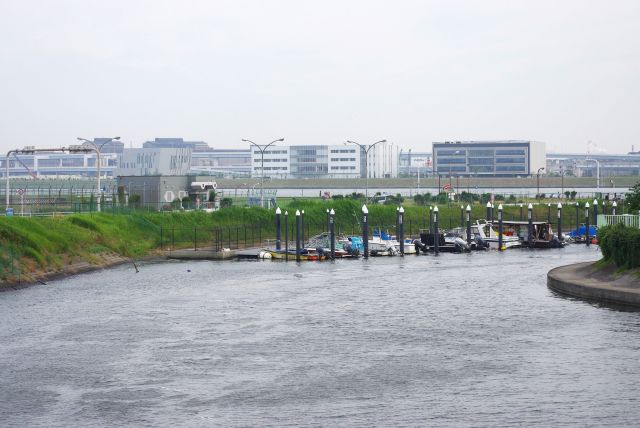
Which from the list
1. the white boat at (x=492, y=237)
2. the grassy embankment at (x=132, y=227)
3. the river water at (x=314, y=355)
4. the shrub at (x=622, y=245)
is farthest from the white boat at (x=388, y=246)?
the shrub at (x=622, y=245)

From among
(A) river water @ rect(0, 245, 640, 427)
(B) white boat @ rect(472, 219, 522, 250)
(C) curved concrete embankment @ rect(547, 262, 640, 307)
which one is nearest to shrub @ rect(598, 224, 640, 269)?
(C) curved concrete embankment @ rect(547, 262, 640, 307)

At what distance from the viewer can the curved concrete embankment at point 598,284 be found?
59.1m

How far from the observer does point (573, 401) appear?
3819 centimetres

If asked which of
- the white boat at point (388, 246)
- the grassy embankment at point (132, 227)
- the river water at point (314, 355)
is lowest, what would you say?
the river water at point (314, 355)

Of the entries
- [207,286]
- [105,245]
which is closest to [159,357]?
[207,286]

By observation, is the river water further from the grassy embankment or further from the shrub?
Result: the grassy embankment

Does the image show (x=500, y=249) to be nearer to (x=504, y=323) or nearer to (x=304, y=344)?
(x=504, y=323)

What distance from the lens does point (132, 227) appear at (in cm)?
10425

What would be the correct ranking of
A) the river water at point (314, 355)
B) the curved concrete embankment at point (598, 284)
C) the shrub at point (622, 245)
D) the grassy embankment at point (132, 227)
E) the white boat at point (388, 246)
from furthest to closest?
the white boat at point (388, 246) < the grassy embankment at point (132, 227) < the shrub at point (622, 245) < the curved concrete embankment at point (598, 284) < the river water at point (314, 355)

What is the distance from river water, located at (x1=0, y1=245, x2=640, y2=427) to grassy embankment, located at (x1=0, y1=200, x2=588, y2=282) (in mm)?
4605

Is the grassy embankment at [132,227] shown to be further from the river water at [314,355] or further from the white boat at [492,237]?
the white boat at [492,237]

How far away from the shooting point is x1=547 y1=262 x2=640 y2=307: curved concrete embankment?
2325 inches

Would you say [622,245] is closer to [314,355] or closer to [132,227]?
[314,355]

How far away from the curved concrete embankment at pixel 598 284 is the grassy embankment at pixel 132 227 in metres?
37.3
